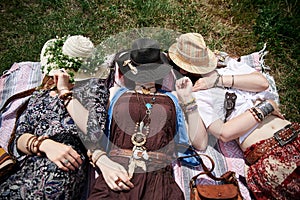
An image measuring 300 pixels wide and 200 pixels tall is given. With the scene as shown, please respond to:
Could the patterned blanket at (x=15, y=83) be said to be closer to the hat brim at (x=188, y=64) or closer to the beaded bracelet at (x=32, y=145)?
the beaded bracelet at (x=32, y=145)

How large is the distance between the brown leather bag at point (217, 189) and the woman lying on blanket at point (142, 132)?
175 millimetres

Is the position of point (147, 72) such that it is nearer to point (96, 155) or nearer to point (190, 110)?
point (190, 110)

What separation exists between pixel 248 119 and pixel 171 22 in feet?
6.04

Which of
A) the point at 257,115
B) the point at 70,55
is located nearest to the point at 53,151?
the point at 70,55

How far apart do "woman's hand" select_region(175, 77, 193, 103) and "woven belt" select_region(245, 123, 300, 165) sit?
0.64 metres

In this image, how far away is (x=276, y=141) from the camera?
2.79 m

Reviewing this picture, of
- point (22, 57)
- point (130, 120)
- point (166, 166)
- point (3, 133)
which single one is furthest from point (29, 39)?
point (166, 166)

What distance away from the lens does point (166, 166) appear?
271 centimetres

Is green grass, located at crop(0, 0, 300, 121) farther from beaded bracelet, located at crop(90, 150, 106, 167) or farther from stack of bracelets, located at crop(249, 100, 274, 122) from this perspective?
beaded bracelet, located at crop(90, 150, 106, 167)

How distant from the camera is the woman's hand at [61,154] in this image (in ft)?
8.19

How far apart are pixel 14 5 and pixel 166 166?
2.89 meters

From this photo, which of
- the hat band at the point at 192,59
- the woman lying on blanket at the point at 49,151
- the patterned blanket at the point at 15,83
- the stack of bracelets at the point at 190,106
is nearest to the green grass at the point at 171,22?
the patterned blanket at the point at 15,83

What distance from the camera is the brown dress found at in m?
2.58

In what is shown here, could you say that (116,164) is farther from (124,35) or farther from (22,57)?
(22,57)
